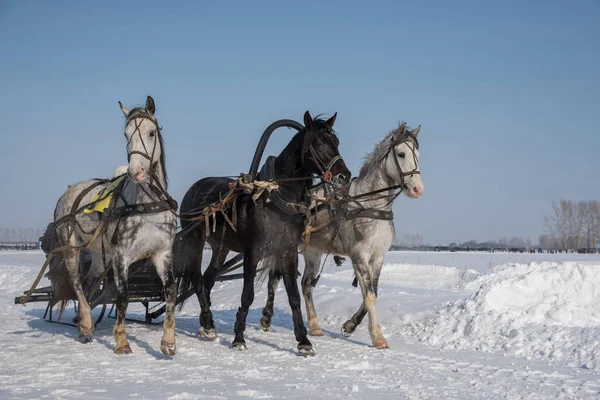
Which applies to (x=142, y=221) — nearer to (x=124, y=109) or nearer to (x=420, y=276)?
(x=124, y=109)

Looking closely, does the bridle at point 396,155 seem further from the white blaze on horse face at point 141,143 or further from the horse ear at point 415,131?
the white blaze on horse face at point 141,143

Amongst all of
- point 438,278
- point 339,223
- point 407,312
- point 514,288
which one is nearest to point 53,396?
point 339,223

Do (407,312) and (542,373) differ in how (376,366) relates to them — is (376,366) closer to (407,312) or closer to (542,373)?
(542,373)

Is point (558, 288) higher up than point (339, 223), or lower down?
lower down

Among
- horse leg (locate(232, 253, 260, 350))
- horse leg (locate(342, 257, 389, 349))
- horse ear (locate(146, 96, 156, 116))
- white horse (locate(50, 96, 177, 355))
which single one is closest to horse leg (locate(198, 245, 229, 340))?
horse leg (locate(232, 253, 260, 350))

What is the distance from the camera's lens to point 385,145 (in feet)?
28.0

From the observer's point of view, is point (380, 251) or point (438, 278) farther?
point (438, 278)

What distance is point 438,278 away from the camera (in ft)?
83.3

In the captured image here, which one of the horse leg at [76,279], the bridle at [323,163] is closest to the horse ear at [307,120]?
the bridle at [323,163]

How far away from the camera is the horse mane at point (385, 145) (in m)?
8.27

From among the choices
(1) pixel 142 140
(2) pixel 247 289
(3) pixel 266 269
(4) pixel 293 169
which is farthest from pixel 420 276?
(1) pixel 142 140

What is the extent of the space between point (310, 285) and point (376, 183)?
217 centimetres

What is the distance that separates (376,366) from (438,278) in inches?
759

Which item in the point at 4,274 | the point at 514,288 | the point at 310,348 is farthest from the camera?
the point at 4,274
